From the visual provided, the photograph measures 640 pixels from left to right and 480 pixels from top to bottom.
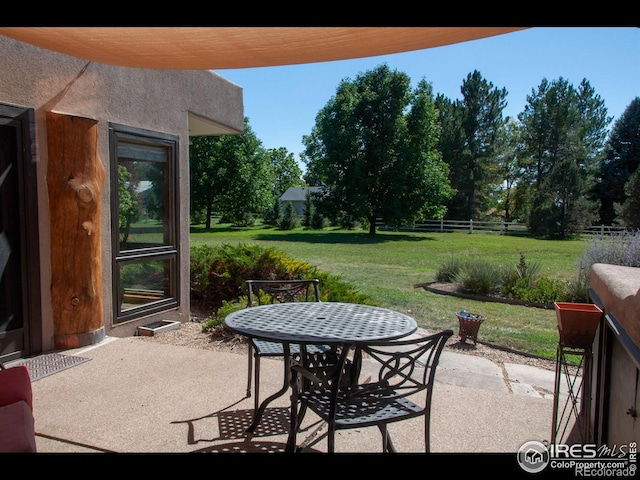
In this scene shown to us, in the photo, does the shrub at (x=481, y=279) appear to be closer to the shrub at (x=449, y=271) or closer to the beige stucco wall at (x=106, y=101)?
the shrub at (x=449, y=271)

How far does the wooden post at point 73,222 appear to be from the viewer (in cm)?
381

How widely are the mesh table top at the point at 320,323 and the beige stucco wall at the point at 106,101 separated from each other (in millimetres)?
2349

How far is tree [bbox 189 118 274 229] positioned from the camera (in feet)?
96.6

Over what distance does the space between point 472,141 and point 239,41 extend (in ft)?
113

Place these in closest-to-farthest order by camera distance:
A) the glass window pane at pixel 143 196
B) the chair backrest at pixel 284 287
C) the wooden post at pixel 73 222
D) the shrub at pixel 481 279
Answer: the chair backrest at pixel 284 287 < the wooden post at pixel 73 222 < the glass window pane at pixel 143 196 < the shrub at pixel 481 279

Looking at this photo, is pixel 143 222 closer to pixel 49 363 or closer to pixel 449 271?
pixel 49 363

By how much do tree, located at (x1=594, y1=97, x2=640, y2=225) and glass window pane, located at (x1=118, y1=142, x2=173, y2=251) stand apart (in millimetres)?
30596

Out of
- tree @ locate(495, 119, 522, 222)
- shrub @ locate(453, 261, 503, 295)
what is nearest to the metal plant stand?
shrub @ locate(453, 261, 503, 295)

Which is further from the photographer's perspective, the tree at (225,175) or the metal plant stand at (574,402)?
the tree at (225,175)

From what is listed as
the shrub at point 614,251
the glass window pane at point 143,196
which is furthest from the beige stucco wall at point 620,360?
the shrub at point 614,251

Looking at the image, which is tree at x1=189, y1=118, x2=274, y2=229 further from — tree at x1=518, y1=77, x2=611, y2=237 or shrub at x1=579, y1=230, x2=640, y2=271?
shrub at x1=579, y1=230, x2=640, y2=271

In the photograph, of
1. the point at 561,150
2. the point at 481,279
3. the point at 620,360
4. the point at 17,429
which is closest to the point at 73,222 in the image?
the point at 17,429
